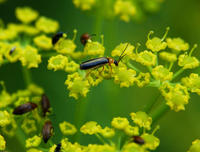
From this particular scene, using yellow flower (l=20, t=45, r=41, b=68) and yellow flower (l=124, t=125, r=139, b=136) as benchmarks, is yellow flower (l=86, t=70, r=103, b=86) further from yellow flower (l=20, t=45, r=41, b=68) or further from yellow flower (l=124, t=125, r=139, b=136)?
yellow flower (l=20, t=45, r=41, b=68)

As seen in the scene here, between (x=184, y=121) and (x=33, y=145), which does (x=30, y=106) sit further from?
(x=184, y=121)

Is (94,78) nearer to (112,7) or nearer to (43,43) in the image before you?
(43,43)

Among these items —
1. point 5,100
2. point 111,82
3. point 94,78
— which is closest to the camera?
point 94,78

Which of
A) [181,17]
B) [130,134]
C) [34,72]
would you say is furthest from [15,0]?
[130,134]

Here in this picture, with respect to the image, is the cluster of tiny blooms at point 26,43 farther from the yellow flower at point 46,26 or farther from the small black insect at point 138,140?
the small black insect at point 138,140

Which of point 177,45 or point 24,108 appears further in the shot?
point 177,45

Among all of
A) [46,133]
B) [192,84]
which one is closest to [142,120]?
[192,84]

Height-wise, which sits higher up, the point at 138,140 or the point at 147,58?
the point at 147,58
